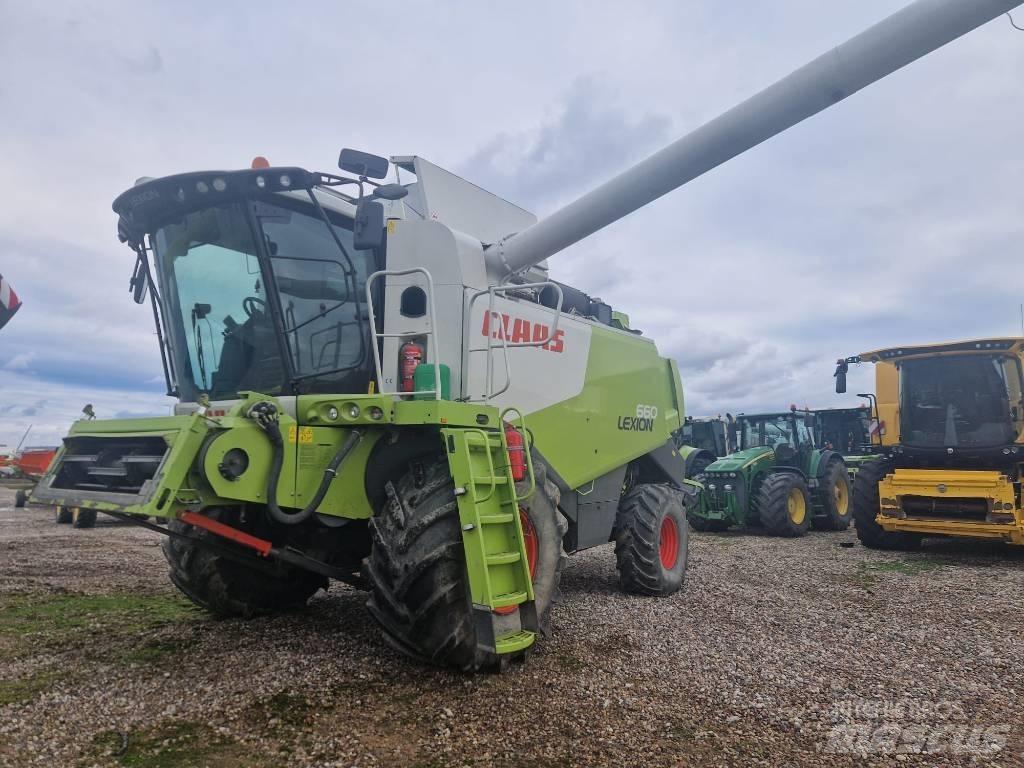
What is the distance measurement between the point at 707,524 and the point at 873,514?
3284 mm

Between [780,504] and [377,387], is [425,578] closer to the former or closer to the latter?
[377,387]

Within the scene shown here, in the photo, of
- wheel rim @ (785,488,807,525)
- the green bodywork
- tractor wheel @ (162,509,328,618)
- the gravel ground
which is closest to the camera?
the gravel ground

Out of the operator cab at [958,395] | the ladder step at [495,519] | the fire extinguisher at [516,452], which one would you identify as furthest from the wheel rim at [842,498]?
the ladder step at [495,519]

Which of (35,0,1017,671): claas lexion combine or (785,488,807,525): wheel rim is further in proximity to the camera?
(785,488,807,525): wheel rim

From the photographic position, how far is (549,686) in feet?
12.2

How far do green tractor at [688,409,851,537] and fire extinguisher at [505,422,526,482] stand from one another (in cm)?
845

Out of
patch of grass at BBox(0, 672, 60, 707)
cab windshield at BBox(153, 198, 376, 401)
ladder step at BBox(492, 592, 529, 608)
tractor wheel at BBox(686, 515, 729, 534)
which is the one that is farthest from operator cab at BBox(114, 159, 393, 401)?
tractor wheel at BBox(686, 515, 729, 534)

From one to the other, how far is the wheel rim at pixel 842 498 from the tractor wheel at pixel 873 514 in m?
3.58

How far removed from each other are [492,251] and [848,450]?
15237 mm

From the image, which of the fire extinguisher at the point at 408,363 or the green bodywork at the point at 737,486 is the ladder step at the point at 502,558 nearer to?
the fire extinguisher at the point at 408,363

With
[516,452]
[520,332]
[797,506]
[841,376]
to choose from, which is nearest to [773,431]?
[797,506]

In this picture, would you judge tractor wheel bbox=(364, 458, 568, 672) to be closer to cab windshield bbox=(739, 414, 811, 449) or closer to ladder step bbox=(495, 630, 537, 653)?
ladder step bbox=(495, 630, 537, 653)

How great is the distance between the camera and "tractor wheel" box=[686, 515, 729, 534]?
40.8 ft

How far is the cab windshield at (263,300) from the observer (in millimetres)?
4281
